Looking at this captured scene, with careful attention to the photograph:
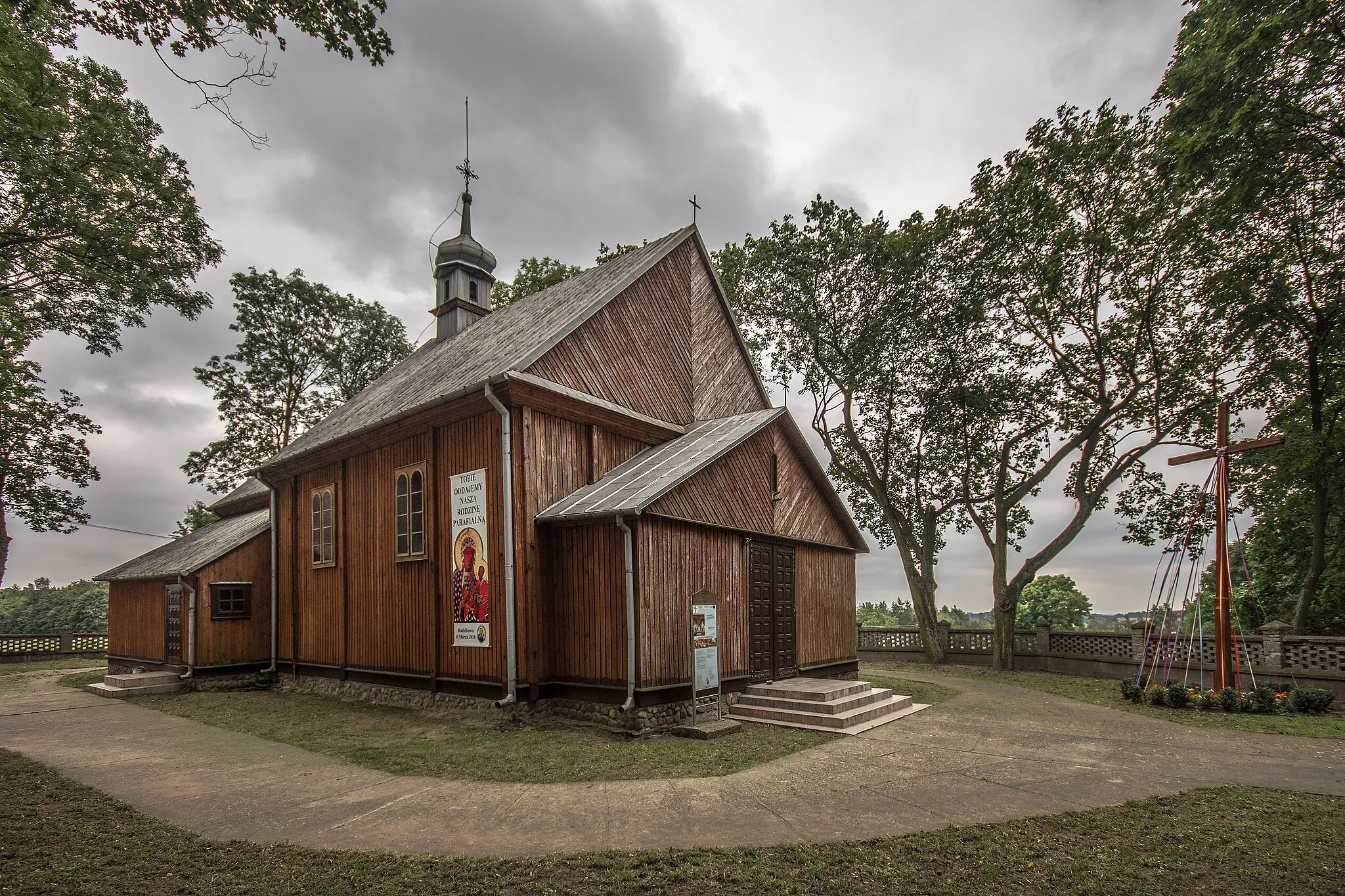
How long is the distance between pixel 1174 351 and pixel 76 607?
220ft

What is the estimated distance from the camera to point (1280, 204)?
16.3m

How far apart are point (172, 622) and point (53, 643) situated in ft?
49.9

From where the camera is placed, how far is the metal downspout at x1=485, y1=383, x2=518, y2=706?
11094 millimetres

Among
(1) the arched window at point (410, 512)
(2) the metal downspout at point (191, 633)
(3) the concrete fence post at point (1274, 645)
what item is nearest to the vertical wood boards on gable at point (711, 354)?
(1) the arched window at point (410, 512)

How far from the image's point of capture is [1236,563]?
25234 millimetres

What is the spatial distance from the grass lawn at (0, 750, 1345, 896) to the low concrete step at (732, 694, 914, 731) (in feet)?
15.6

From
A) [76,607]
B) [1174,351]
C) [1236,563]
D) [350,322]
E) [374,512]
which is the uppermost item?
[350,322]

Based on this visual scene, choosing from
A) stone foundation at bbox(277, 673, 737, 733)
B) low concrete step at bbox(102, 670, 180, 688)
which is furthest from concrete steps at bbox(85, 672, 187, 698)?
stone foundation at bbox(277, 673, 737, 733)

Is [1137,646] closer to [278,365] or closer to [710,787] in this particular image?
[710,787]

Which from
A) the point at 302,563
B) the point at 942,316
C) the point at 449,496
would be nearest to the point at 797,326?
the point at 942,316

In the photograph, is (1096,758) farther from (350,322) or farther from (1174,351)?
(350,322)

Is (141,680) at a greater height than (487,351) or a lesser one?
Result: lesser

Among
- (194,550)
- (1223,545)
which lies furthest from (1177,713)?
(194,550)

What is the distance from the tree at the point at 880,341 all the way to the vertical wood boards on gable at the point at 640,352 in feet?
25.5
